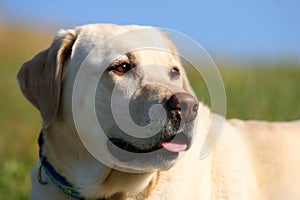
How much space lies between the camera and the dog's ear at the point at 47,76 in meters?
3.83

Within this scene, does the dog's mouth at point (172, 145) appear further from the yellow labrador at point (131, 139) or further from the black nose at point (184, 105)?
the black nose at point (184, 105)

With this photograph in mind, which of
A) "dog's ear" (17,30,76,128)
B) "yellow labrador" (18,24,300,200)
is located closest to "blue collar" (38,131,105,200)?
"yellow labrador" (18,24,300,200)

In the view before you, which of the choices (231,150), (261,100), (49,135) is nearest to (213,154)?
(231,150)

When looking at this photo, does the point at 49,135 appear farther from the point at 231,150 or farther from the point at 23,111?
the point at 23,111

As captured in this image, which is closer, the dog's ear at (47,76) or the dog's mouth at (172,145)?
the dog's mouth at (172,145)

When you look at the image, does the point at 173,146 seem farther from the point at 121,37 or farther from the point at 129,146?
the point at 121,37

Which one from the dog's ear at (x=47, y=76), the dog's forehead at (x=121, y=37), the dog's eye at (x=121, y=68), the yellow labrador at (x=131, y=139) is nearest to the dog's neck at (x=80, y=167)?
the yellow labrador at (x=131, y=139)

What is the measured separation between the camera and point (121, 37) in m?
3.87

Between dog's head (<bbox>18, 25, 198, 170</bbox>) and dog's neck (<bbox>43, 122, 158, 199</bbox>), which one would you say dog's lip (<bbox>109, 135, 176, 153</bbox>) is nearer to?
dog's head (<bbox>18, 25, 198, 170</bbox>)

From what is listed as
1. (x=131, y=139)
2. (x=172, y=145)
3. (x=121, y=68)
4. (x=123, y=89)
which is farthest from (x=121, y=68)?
(x=172, y=145)

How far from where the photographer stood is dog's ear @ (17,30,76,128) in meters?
3.83

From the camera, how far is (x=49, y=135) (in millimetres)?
3904

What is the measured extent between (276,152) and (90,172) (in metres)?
1.30

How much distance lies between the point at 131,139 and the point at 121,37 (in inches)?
27.5
